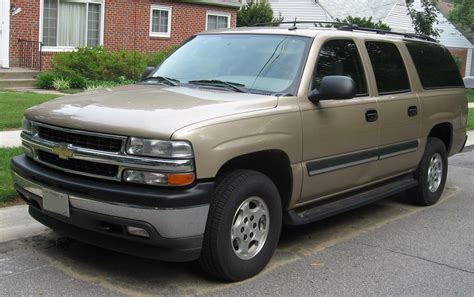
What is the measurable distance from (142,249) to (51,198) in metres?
0.78

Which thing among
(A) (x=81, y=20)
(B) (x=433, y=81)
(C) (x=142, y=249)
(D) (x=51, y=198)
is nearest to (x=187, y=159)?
(C) (x=142, y=249)

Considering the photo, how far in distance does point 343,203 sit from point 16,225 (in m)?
2.97

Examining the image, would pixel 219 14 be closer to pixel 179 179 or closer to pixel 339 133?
pixel 339 133

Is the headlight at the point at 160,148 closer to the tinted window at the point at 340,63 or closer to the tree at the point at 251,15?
the tinted window at the point at 340,63

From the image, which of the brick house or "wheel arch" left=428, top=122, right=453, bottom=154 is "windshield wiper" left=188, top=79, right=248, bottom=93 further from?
the brick house

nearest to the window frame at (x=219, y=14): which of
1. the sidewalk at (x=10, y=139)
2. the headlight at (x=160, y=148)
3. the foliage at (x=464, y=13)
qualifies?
the sidewalk at (x=10, y=139)

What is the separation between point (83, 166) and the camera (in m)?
4.10

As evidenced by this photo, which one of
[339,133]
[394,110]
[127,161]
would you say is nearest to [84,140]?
[127,161]

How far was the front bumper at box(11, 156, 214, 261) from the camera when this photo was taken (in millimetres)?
3809

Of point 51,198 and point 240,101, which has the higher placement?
point 240,101

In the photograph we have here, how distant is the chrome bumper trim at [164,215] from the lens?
3.80 m

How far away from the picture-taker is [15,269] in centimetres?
447

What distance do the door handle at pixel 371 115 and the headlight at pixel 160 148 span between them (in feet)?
7.43

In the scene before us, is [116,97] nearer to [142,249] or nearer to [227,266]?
[142,249]
